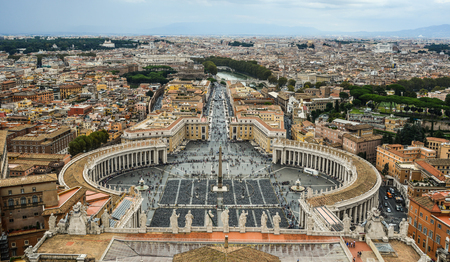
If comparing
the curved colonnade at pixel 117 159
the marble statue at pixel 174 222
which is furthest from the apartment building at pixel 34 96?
the marble statue at pixel 174 222

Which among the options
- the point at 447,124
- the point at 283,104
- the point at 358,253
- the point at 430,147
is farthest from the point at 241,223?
the point at 283,104

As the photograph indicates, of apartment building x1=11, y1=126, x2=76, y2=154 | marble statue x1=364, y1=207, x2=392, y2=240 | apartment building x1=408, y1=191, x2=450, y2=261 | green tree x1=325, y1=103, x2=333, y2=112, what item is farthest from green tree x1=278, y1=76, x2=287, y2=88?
marble statue x1=364, y1=207, x2=392, y2=240

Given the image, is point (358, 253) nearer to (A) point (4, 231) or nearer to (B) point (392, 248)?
(B) point (392, 248)

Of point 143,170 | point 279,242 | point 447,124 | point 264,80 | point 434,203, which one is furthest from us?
point 264,80

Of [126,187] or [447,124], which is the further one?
[447,124]

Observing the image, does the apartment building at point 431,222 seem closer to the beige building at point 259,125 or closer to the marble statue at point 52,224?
the marble statue at point 52,224

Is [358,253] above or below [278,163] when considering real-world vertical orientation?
above

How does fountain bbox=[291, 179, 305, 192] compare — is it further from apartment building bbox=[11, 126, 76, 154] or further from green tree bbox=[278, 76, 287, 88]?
green tree bbox=[278, 76, 287, 88]
